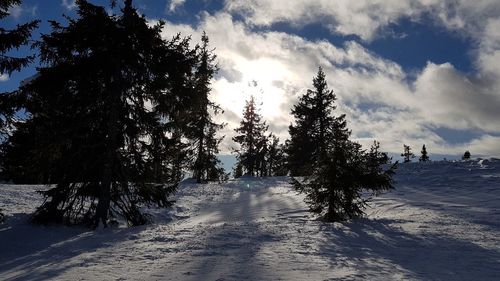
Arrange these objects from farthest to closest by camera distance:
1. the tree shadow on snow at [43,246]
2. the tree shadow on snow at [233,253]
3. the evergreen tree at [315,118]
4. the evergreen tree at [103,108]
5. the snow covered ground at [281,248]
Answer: the evergreen tree at [315,118], the evergreen tree at [103,108], the tree shadow on snow at [43,246], the snow covered ground at [281,248], the tree shadow on snow at [233,253]

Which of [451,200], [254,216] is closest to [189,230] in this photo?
[254,216]

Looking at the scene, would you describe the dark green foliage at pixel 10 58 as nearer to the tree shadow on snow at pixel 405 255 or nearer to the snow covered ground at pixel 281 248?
the snow covered ground at pixel 281 248

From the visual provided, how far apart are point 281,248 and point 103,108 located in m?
8.28

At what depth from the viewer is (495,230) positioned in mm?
10398

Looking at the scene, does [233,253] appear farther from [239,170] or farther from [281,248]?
[239,170]

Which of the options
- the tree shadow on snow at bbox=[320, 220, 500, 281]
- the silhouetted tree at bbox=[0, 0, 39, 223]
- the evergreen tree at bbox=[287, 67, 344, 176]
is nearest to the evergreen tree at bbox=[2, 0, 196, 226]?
the silhouetted tree at bbox=[0, 0, 39, 223]

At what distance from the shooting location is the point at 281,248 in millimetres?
9078

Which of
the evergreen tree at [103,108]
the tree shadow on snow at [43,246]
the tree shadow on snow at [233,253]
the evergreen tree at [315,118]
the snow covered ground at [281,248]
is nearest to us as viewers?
the tree shadow on snow at [233,253]

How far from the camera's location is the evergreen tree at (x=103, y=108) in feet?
43.3

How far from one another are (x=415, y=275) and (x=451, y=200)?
1202 centimetres

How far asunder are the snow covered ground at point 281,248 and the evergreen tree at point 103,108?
69.1 inches

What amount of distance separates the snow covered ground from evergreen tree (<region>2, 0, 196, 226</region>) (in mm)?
1755

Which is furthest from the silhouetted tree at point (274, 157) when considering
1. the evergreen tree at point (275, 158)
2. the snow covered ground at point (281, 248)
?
the snow covered ground at point (281, 248)

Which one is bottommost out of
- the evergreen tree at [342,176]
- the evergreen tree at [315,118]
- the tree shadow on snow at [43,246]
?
the tree shadow on snow at [43,246]
